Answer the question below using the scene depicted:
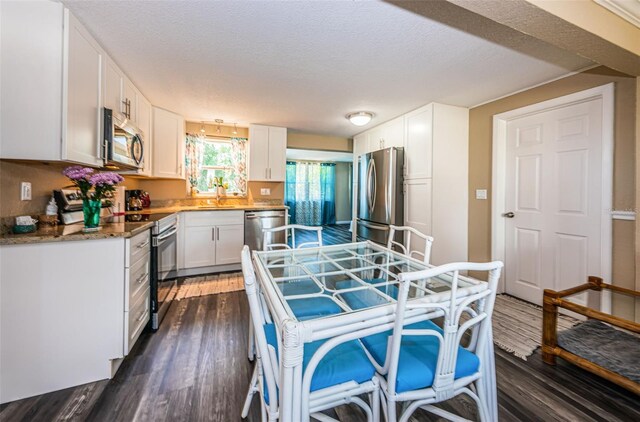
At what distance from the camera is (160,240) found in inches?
89.4

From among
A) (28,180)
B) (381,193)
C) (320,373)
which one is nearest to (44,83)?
(28,180)

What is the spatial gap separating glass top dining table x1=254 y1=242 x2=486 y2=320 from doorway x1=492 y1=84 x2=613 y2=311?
1.86 m

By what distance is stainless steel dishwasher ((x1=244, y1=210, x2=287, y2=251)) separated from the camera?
3.78 meters

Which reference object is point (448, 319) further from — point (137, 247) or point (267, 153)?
point (267, 153)

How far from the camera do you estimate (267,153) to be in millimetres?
4160

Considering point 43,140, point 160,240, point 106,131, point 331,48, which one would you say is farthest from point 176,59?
point 160,240

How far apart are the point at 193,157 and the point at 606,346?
15.9ft

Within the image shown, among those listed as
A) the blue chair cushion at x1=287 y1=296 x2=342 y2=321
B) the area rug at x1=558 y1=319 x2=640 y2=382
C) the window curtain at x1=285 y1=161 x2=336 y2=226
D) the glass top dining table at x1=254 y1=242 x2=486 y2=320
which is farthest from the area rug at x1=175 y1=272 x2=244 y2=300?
the window curtain at x1=285 y1=161 x2=336 y2=226

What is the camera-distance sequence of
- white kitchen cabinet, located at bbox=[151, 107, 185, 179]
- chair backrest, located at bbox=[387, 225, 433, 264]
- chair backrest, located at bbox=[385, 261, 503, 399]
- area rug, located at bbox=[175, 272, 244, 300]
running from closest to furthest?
1. chair backrest, located at bbox=[385, 261, 503, 399]
2. chair backrest, located at bbox=[387, 225, 433, 264]
3. area rug, located at bbox=[175, 272, 244, 300]
4. white kitchen cabinet, located at bbox=[151, 107, 185, 179]

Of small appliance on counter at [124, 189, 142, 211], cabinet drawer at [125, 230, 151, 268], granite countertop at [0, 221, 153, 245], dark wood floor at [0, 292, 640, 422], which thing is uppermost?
small appliance on counter at [124, 189, 142, 211]

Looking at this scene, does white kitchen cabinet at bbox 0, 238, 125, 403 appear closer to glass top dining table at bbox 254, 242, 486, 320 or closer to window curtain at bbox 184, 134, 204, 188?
glass top dining table at bbox 254, 242, 486, 320

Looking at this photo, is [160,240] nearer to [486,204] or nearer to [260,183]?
[260,183]

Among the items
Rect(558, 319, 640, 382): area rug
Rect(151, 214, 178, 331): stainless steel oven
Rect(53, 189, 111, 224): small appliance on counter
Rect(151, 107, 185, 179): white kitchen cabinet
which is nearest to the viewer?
Rect(558, 319, 640, 382): area rug

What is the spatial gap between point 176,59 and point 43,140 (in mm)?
1131
